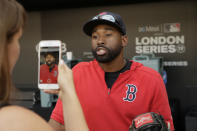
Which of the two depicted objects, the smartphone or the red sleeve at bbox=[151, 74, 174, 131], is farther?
the red sleeve at bbox=[151, 74, 174, 131]

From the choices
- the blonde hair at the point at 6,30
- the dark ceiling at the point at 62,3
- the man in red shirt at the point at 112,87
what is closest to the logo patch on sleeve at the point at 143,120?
the man in red shirt at the point at 112,87

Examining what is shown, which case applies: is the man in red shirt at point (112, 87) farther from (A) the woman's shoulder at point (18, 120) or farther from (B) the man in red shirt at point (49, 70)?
(A) the woman's shoulder at point (18, 120)

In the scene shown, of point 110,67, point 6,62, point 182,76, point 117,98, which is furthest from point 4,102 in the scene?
point 182,76

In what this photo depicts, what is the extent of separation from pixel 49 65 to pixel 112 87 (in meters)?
0.44

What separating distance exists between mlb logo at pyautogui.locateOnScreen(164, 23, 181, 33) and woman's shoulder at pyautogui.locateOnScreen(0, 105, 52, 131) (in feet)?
15.1

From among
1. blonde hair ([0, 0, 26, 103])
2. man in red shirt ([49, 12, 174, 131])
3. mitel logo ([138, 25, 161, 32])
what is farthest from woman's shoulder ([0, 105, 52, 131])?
mitel logo ([138, 25, 161, 32])

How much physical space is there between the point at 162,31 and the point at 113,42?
12.0 feet

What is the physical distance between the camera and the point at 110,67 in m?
1.55

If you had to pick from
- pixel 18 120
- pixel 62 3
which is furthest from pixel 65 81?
pixel 62 3

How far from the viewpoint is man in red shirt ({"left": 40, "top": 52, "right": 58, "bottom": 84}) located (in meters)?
1.17

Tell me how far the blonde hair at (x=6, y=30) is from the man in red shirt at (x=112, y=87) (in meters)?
0.73

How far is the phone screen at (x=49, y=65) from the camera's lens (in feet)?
3.84

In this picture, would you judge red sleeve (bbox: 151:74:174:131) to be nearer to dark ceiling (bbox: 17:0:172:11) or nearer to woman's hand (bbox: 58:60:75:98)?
woman's hand (bbox: 58:60:75:98)

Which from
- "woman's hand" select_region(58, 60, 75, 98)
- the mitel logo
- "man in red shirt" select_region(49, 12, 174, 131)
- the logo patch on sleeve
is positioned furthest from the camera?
the mitel logo
